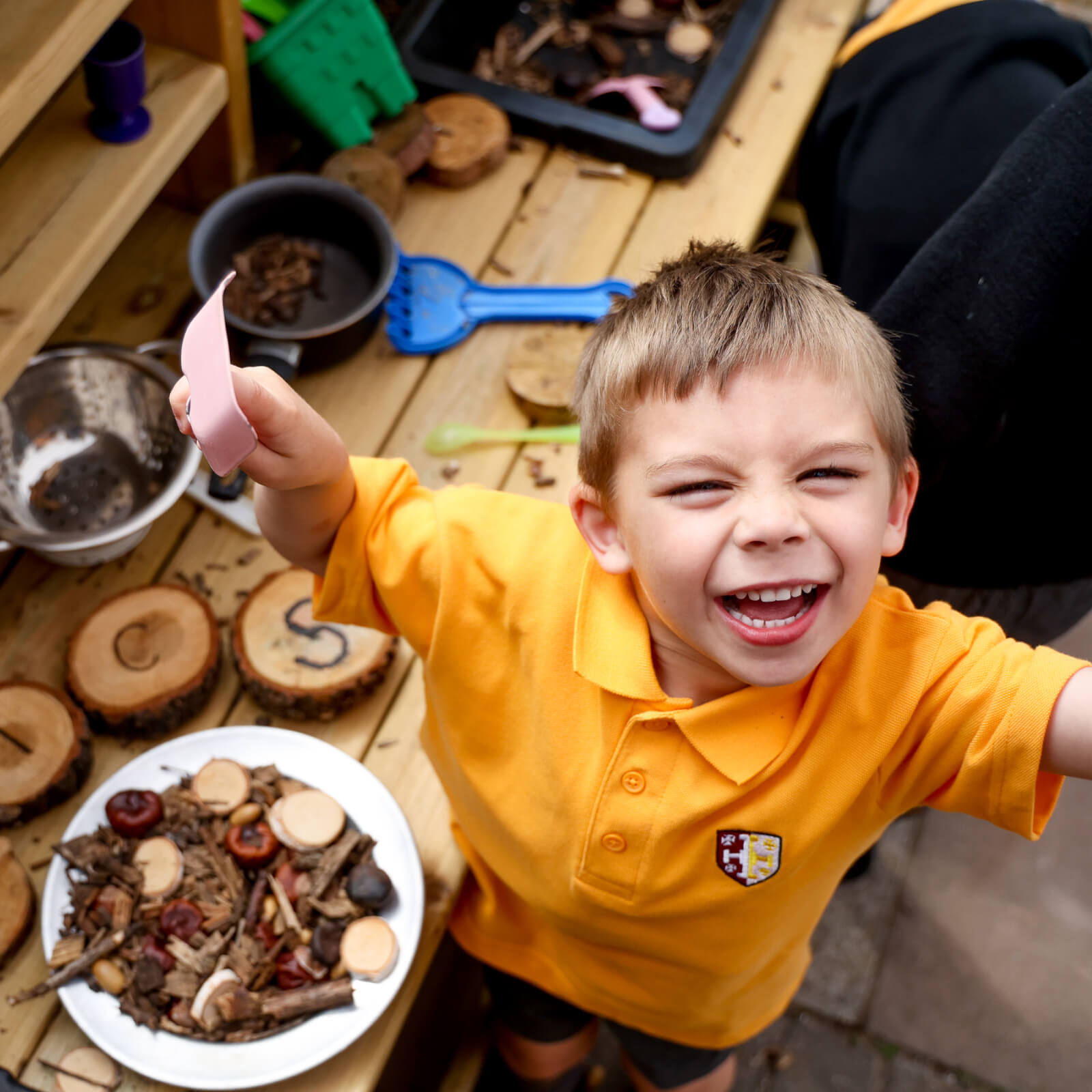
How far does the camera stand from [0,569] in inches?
54.9

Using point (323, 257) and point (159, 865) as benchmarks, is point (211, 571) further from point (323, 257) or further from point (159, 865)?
point (323, 257)

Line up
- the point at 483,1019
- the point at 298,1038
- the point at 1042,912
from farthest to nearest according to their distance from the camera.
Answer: the point at 1042,912, the point at 483,1019, the point at 298,1038

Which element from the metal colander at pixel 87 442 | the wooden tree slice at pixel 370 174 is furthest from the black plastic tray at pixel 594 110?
the metal colander at pixel 87 442

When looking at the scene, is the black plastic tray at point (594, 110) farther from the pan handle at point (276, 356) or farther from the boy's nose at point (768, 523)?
the boy's nose at point (768, 523)

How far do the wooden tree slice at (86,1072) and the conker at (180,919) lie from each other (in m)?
0.13

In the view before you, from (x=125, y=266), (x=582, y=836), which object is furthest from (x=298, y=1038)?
(x=125, y=266)

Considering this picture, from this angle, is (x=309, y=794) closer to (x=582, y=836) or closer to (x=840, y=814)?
(x=582, y=836)

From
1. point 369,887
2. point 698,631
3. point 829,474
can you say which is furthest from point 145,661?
point 829,474

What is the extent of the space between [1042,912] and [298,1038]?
4.79 ft

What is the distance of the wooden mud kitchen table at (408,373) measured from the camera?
1179 millimetres

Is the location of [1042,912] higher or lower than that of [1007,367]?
lower

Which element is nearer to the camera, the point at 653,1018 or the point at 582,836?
the point at 582,836

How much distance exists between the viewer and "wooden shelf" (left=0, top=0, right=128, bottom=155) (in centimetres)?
107

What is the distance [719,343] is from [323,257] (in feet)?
3.09
